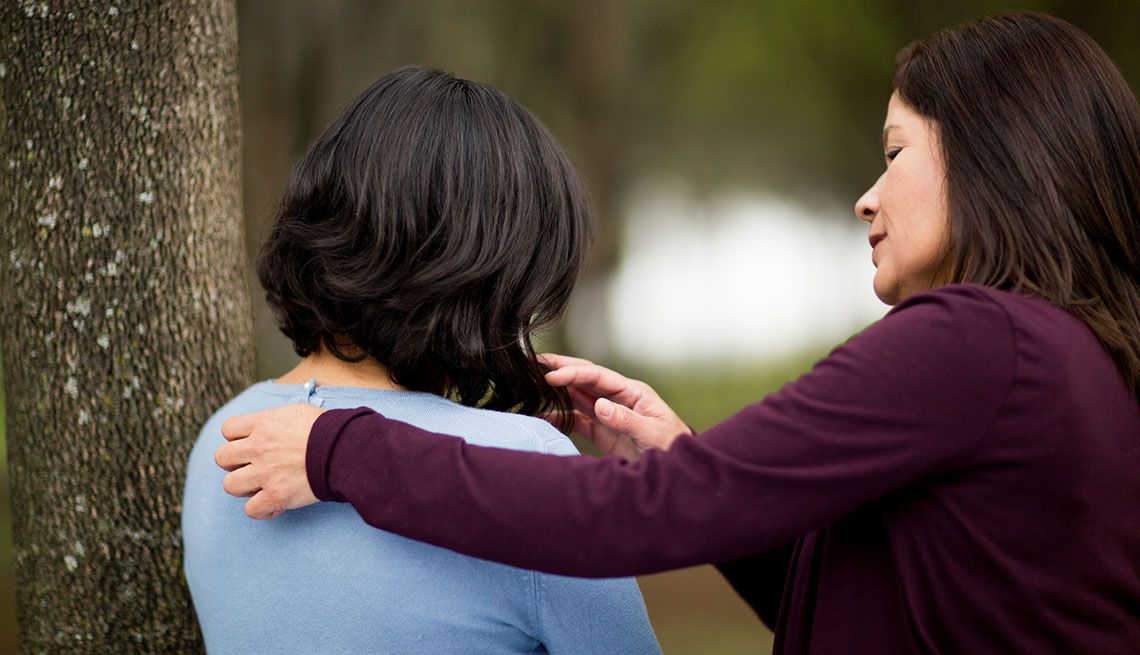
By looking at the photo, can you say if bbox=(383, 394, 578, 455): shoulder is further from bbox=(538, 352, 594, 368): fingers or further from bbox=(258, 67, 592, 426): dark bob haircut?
bbox=(538, 352, 594, 368): fingers

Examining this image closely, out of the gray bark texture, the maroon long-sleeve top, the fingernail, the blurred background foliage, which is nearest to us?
the maroon long-sleeve top

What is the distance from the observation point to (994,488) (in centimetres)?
121

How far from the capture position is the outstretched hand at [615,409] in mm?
1712

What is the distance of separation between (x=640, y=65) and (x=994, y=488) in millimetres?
9941

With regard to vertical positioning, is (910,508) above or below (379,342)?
below

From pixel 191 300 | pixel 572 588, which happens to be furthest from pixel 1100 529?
pixel 191 300

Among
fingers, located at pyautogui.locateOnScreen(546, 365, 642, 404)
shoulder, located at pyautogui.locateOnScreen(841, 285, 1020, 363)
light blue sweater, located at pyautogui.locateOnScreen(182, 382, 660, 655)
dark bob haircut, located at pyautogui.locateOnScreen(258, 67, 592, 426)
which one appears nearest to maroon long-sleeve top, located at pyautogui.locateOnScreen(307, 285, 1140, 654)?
shoulder, located at pyautogui.locateOnScreen(841, 285, 1020, 363)

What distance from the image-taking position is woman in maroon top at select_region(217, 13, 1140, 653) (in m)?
1.16

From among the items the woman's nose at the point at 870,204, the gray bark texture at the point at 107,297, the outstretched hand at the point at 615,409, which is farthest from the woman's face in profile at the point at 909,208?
the gray bark texture at the point at 107,297

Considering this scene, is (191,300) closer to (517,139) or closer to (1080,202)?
(517,139)

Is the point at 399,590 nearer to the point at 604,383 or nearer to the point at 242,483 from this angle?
the point at 242,483

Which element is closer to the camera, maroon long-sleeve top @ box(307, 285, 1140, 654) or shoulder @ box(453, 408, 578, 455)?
maroon long-sleeve top @ box(307, 285, 1140, 654)

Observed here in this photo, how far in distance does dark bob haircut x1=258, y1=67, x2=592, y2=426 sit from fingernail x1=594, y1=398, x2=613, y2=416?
164 millimetres

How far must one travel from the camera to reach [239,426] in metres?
1.39
